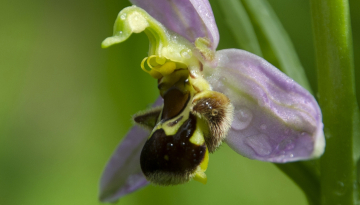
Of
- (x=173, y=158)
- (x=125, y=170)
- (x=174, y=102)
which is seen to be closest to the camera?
(x=173, y=158)

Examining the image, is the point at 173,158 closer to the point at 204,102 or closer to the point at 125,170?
the point at 204,102

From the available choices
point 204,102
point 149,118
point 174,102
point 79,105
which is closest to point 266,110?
point 204,102

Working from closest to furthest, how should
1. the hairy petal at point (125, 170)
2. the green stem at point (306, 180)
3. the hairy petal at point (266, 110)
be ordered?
the hairy petal at point (266, 110) → the green stem at point (306, 180) → the hairy petal at point (125, 170)

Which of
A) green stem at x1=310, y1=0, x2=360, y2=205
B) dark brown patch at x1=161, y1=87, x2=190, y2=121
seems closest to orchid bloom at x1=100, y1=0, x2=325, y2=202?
dark brown patch at x1=161, y1=87, x2=190, y2=121

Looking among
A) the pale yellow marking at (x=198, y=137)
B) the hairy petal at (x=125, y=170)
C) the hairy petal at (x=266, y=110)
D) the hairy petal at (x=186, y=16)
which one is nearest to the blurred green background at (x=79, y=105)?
the hairy petal at (x=125, y=170)

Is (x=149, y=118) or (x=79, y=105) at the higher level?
(x=149, y=118)

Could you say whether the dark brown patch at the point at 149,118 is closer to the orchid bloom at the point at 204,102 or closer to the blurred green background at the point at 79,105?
the orchid bloom at the point at 204,102

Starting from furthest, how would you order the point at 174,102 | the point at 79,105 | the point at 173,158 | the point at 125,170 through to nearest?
the point at 79,105
the point at 125,170
the point at 174,102
the point at 173,158
